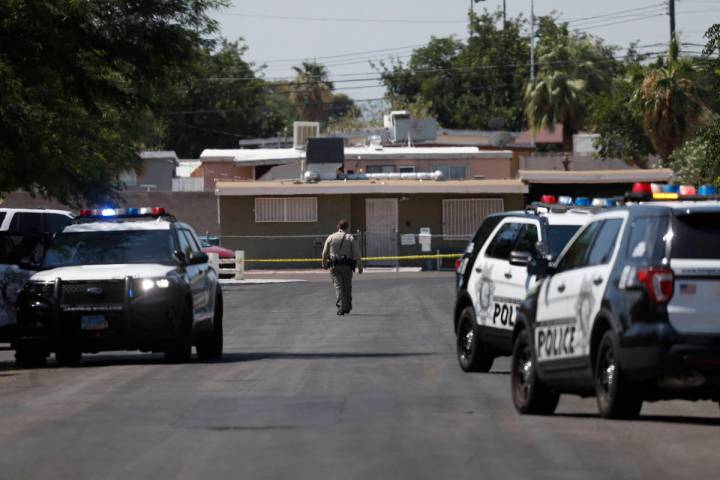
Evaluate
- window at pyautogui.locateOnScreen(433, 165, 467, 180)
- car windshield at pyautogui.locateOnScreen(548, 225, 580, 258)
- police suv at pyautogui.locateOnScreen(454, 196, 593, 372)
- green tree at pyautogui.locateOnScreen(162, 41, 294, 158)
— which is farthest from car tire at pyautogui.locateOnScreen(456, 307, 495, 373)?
green tree at pyautogui.locateOnScreen(162, 41, 294, 158)

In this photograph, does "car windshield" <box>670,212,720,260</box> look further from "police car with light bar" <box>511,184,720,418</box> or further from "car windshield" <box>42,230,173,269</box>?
"car windshield" <box>42,230,173,269</box>

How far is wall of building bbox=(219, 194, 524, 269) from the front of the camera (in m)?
66.5

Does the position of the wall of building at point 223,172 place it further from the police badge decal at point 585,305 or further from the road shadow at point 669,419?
the police badge decal at point 585,305

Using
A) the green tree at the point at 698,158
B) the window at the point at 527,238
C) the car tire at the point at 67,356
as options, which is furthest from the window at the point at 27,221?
the window at the point at 527,238

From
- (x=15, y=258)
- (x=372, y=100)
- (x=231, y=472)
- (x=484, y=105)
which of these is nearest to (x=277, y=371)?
(x=15, y=258)

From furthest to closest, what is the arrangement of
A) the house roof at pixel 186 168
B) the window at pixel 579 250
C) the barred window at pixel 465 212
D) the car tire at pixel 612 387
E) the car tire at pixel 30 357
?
the house roof at pixel 186 168 → the barred window at pixel 465 212 → the car tire at pixel 30 357 → the window at pixel 579 250 → the car tire at pixel 612 387

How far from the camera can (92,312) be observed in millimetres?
20312

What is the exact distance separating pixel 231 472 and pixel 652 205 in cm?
409

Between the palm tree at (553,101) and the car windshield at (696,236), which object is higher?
the palm tree at (553,101)

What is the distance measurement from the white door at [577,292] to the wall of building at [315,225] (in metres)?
52.6

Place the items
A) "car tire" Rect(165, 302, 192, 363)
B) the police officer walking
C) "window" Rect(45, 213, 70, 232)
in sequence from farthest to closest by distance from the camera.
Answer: the police officer walking < "window" Rect(45, 213, 70, 232) < "car tire" Rect(165, 302, 192, 363)

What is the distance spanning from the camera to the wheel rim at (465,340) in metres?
18.8

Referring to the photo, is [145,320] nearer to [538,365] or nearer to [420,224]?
[538,365]

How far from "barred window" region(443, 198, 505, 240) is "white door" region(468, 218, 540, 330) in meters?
48.2
